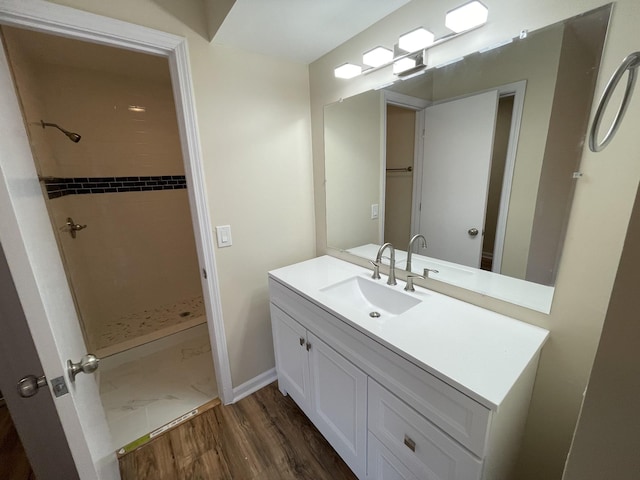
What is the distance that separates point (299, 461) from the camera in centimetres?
140

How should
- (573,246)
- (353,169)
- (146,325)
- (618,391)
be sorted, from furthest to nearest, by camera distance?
(146,325), (353,169), (573,246), (618,391)

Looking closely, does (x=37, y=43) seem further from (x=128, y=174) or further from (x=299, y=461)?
(x=299, y=461)

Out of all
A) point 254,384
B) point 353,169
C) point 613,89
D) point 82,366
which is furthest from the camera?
point 254,384

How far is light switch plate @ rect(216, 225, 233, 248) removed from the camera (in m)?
1.56

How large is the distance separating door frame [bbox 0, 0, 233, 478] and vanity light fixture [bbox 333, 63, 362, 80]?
77 cm

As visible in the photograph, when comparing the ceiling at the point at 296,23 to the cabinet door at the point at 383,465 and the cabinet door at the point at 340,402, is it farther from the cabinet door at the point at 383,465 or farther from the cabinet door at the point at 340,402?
the cabinet door at the point at 383,465

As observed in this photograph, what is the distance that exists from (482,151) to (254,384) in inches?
77.3

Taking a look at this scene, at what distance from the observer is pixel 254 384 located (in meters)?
1.88

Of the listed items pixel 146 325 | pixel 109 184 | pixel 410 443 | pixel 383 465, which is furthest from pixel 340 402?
pixel 109 184

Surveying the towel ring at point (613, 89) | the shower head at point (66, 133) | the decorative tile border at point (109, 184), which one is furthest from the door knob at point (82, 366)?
the shower head at point (66, 133)

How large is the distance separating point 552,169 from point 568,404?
84cm

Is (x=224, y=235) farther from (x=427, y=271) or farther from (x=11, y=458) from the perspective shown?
(x=11, y=458)

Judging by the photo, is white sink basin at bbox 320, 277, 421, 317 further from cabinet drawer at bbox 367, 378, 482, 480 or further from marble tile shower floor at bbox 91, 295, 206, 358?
marble tile shower floor at bbox 91, 295, 206, 358

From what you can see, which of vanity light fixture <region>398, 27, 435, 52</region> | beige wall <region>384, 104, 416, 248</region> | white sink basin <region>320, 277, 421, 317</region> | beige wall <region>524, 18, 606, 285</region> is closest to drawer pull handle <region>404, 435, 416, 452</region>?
white sink basin <region>320, 277, 421, 317</region>
